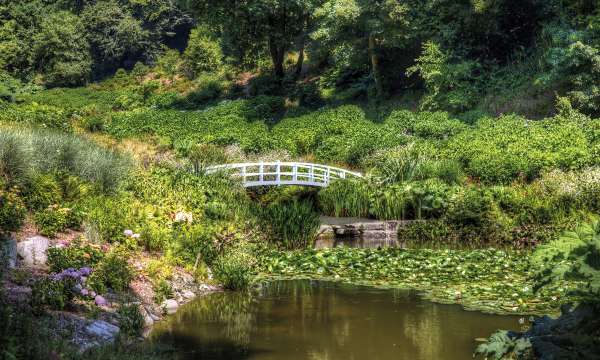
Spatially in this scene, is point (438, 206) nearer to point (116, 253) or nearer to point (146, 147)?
point (116, 253)

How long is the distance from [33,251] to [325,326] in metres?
4.42

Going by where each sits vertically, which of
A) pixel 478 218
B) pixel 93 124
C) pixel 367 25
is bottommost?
pixel 478 218

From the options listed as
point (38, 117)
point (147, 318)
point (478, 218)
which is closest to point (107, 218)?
point (147, 318)

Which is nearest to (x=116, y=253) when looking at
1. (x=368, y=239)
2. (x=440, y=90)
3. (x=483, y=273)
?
(x=483, y=273)

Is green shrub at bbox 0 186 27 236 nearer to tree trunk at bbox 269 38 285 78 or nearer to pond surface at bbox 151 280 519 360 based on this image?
pond surface at bbox 151 280 519 360

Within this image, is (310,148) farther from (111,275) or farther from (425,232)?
(111,275)

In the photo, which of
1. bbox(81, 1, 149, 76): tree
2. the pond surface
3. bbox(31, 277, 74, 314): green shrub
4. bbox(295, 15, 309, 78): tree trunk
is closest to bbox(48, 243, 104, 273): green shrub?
bbox(31, 277, 74, 314): green shrub

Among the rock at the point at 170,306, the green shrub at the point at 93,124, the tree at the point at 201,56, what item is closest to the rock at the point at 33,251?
the rock at the point at 170,306

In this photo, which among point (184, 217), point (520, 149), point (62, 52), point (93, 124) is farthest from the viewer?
point (62, 52)

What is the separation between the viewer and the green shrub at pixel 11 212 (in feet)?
33.7

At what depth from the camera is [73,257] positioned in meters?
9.95

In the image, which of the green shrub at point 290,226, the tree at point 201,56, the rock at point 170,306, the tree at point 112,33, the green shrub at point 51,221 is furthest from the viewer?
the tree at point 112,33

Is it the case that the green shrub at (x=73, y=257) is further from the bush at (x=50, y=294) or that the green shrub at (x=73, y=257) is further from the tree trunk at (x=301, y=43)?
the tree trunk at (x=301, y=43)

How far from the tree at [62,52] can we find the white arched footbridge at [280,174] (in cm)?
3040
